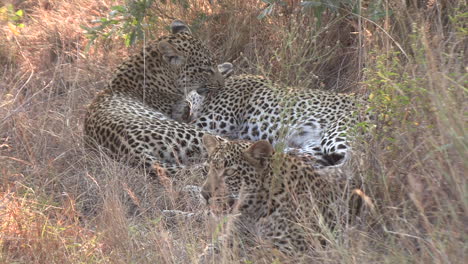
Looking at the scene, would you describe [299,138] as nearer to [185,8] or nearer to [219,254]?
[185,8]

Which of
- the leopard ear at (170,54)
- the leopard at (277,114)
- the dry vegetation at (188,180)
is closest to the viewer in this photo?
the dry vegetation at (188,180)

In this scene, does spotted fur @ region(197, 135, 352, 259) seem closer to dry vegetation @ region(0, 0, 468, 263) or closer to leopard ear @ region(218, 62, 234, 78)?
dry vegetation @ region(0, 0, 468, 263)

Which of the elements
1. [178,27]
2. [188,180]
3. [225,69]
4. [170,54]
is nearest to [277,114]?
[225,69]

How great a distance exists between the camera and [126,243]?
17.4 ft

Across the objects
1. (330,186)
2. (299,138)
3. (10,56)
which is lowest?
(10,56)

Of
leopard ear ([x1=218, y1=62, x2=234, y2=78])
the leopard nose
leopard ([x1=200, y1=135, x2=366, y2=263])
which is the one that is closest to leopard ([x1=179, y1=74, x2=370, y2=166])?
leopard ear ([x1=218, y1=62, x2=234, y2=78])

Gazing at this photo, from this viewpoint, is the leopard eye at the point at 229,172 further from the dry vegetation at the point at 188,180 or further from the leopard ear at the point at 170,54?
the leopard ear at the point at 170,54

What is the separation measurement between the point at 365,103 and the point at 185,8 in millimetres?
3213

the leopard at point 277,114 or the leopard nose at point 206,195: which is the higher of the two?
the leopard nose at point 206,195

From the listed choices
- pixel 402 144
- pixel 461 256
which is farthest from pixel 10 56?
pixel 461 256

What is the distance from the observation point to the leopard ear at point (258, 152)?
5.38 meters

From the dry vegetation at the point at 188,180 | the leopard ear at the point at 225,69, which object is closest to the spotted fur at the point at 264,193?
the dry vegetation at the point at 188,180

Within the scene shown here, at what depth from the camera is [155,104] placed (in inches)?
335

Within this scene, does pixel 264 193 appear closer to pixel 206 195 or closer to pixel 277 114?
pixel 206 195
